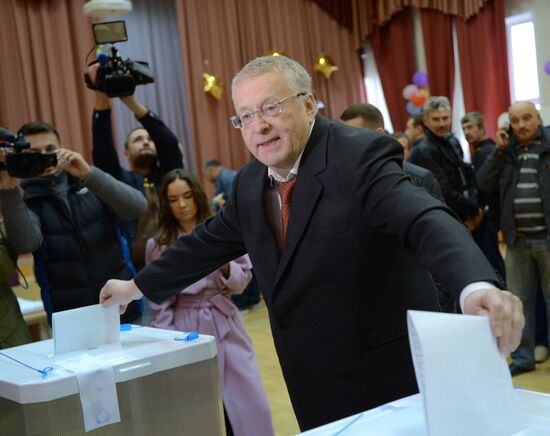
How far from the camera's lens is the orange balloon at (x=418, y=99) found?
885cm

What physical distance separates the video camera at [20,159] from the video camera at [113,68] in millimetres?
754

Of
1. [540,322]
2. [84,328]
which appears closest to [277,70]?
[84,328]

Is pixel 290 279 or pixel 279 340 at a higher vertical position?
pixel 290 279

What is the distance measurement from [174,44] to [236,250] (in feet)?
22.3

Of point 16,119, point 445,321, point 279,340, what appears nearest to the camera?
point 445,321

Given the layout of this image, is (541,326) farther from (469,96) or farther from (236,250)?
(469,96)

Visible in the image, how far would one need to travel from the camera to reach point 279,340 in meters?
1.70

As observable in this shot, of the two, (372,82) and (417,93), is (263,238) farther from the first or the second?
(372,82)

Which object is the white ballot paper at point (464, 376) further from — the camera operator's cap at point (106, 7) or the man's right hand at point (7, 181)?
the camera operator's cap at point (106, 7)

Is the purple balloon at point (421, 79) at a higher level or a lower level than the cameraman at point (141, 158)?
higher

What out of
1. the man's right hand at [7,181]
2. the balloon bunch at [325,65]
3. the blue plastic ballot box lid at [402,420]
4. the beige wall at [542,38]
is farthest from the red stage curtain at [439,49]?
the blue plastic ballot box lid at [402,420]

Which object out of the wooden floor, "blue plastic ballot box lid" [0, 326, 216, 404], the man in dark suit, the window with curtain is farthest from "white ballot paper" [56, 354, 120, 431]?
the window with curtain

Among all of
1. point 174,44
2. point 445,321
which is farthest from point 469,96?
point 445,321

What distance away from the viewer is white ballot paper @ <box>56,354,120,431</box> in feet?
5.37
